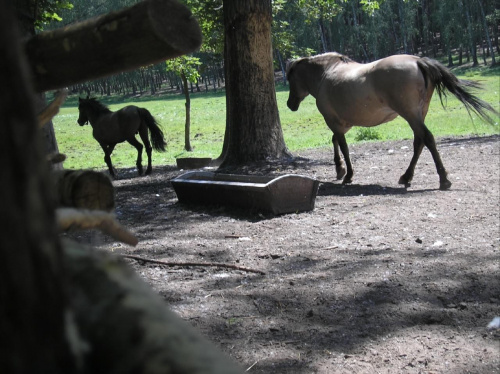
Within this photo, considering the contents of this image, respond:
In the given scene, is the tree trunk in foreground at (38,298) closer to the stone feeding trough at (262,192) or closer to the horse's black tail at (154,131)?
the stone feeding trough at (262,192)

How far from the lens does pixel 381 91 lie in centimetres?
930

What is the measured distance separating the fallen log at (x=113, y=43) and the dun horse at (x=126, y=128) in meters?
11.8

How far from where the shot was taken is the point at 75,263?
3.55ft

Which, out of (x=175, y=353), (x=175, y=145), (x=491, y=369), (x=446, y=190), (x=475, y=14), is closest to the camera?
(x=175, y=353)

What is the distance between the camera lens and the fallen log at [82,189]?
2.25 meters

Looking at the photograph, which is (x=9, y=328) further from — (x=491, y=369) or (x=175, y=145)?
(x=175, y=145)

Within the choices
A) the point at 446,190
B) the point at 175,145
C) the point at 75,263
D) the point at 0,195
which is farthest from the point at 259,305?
the point at 175,145

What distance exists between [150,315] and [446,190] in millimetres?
8264

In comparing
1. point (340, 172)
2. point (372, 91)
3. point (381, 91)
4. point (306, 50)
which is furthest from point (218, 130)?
point (381, 91)

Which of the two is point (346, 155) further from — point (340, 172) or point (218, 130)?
point (218, 130)

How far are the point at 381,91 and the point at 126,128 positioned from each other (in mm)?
6802

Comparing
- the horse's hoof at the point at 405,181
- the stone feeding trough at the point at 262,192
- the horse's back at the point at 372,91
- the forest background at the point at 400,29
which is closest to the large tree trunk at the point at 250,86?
the horse's back at the point at 372,91

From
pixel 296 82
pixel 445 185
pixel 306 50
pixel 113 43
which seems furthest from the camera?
pixel 306 50

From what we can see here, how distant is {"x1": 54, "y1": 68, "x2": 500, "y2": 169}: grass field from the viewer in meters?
17.8
